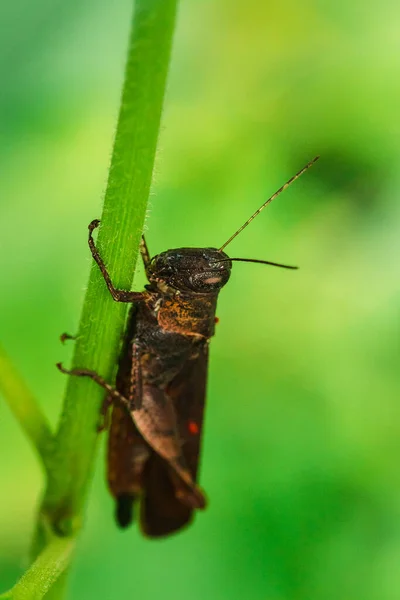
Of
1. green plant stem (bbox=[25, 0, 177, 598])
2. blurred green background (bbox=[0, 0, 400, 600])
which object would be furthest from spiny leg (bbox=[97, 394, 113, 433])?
blurred green background (bbox=[0, 0, 400, 600])

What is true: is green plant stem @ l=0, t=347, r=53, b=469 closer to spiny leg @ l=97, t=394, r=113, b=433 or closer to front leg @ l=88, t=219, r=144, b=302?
spiny leg @ l=97, t=394, r=113, b=433

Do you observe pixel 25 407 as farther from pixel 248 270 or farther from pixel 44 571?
pixel 248 270

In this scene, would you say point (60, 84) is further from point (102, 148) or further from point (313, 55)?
point (313, 55)

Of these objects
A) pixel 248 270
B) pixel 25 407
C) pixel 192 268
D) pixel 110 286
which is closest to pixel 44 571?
pixel 25 407

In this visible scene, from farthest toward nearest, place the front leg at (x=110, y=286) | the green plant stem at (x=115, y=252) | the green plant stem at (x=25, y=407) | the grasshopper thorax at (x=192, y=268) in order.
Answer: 1. the grasshopper thorax at (x=192, y=268)
2. the green plant stem at (x=25, y=407)
3. the front leg at (x=110, y=286)
4. the green plant stem at (x=115, y=252)

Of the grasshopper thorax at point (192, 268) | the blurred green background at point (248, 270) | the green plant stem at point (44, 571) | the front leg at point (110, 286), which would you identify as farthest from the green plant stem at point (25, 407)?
the blurred green background at point (248, 270)

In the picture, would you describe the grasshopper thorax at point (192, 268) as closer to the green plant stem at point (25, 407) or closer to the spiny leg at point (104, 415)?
the spiny leg at point (104, 415)
